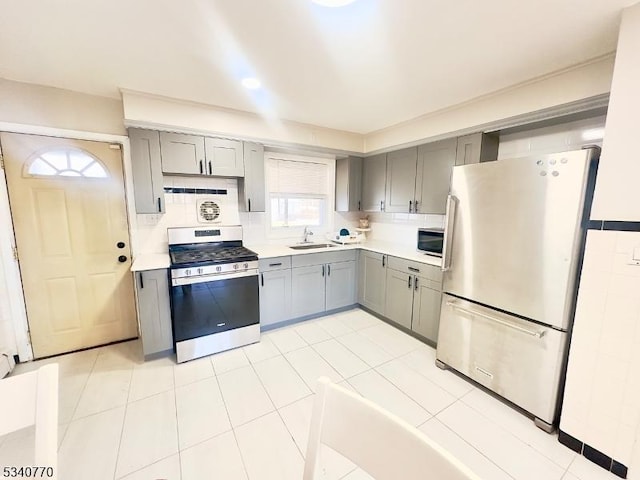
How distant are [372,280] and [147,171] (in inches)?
108

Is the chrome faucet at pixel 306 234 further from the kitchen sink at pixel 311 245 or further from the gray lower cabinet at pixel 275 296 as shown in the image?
the gray lower cabinet at pixel 275 296

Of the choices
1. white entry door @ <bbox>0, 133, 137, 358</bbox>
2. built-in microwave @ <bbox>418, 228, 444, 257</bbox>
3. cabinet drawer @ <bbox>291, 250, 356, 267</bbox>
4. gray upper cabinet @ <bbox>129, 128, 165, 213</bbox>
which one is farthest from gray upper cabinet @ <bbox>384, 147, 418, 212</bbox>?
white entry door @ <bbox>0, 133, 137, 358</bbox>

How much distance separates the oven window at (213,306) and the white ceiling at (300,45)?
1.78 meters

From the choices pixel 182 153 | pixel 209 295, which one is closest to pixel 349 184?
pixel 182 153

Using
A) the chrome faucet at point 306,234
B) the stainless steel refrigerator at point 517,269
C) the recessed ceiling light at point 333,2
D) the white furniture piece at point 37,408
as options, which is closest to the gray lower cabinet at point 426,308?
the stainless steel refrigerator at point 517,269

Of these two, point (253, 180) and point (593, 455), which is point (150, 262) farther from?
point (593, 455)

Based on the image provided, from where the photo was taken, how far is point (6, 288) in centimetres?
237

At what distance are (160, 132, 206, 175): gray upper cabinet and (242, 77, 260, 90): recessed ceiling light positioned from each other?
2.60ft

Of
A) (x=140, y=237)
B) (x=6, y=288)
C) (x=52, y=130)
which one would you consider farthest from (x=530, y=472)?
(x=52, y=130)

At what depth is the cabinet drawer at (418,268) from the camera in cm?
268

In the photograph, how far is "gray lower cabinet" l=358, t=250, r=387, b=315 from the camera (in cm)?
334

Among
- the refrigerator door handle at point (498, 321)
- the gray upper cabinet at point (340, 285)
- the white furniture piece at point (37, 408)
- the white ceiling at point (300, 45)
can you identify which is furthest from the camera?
the gray upper cabinet at point (340, 285)

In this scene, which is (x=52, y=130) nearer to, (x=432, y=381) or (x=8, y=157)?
(x=8, y=157)

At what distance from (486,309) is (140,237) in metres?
3.29
